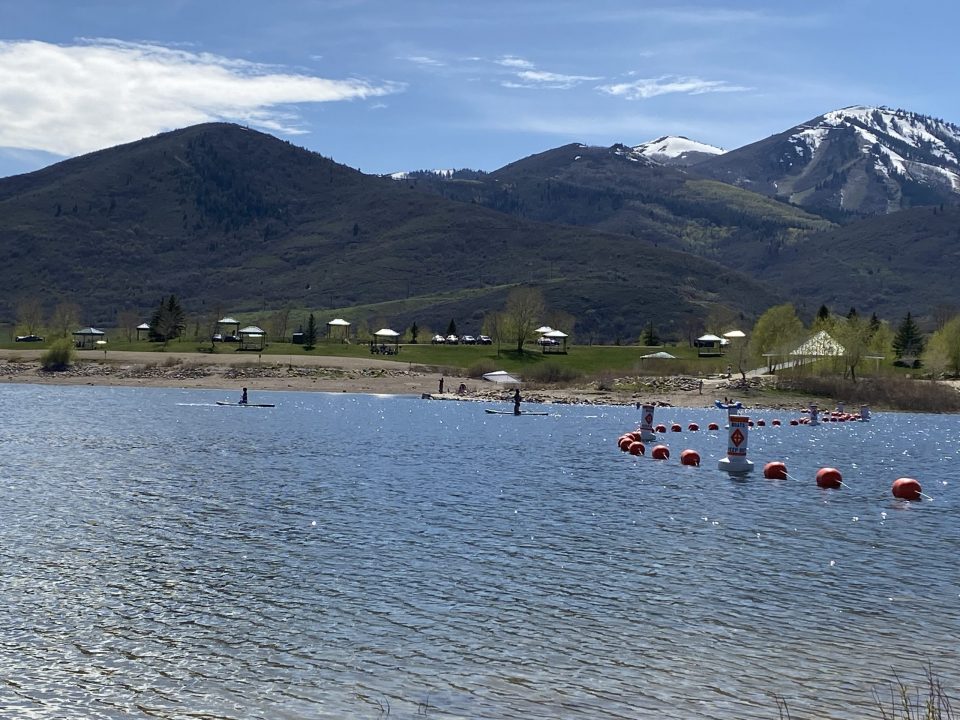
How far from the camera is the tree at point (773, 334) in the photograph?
133 m

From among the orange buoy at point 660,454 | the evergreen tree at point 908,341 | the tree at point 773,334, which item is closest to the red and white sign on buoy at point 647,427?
the orange buoy at point 660,454

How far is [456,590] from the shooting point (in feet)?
72.3

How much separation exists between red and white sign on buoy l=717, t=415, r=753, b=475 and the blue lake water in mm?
1493

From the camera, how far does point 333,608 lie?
2028 cm

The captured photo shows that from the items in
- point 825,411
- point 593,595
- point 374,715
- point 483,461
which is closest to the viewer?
point 374,715

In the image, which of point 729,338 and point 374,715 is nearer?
point 374,715

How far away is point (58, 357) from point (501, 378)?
59066 mm

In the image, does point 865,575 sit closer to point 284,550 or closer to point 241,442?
point 284,550

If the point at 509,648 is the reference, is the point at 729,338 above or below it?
above

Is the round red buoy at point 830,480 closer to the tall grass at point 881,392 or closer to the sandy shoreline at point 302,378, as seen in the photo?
the sandy shoreline at point 302,378

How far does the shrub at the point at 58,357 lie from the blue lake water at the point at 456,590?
93.0 meters

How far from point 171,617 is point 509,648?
6.49 m

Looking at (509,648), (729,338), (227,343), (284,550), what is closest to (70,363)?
(227,343)

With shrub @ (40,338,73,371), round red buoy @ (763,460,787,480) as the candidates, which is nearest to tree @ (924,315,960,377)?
round red buoy @ (763,460,787,480)
